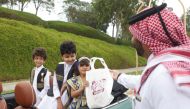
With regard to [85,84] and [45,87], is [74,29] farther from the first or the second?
[85,84]

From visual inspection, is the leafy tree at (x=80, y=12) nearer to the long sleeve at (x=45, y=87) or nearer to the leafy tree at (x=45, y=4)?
the leafy tree at (x=45, y=4)

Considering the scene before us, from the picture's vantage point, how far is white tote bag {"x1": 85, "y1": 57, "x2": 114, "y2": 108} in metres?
3.93

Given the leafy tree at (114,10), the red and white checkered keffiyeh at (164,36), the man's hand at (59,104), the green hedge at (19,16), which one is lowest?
the man's hand at (59,104)

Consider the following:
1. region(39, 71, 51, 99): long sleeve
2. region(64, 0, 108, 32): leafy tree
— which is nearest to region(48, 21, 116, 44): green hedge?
region(64, 0, 108, 32): leafy tree

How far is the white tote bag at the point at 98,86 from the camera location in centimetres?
393

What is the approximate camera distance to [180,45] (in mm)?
2072

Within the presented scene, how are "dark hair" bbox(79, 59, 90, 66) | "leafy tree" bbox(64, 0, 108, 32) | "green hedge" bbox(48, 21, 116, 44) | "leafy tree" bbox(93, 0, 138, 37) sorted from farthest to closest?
"leafy tree" bbox(64, 0, 108, 32), "leafy tree" bbox(93, 0, 138, 37), "green hedge" bbox(48, 21, 116, 44), "dark hair" bbox(79, 59, 90, 66)

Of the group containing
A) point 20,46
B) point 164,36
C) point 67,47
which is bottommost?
point 20,46

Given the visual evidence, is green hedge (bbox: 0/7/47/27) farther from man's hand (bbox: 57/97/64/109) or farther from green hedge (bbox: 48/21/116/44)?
man's hand (bbox: 57/97/64/109)

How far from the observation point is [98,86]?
3.97 meters

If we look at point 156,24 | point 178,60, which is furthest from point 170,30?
point 178,60

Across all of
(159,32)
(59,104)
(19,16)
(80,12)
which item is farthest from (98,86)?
(80,12)

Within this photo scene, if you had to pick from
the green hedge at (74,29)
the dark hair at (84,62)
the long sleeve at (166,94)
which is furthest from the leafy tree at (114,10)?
the long sleeve at (166,94)

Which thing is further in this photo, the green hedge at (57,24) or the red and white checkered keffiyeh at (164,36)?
the green hedge at (57,24)
